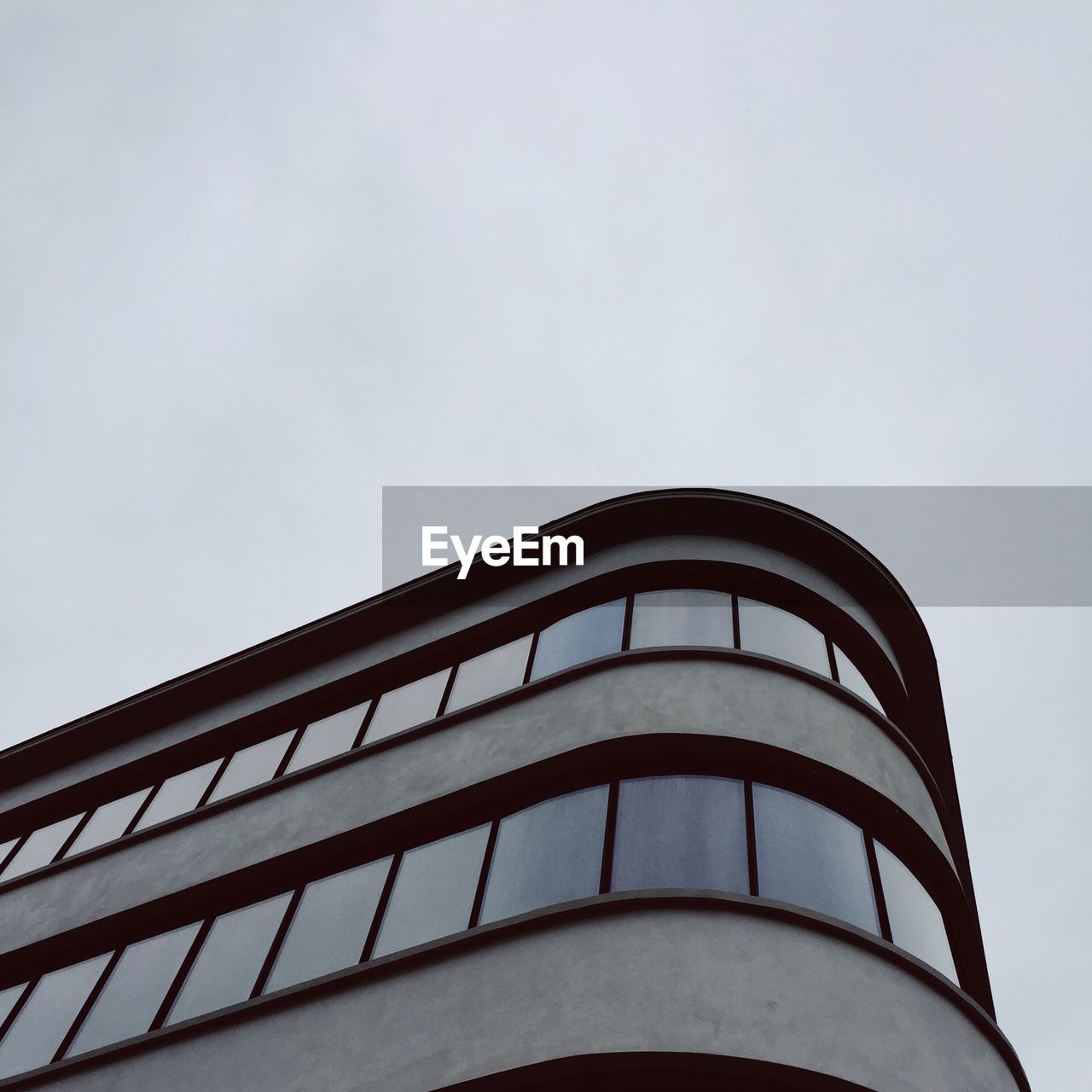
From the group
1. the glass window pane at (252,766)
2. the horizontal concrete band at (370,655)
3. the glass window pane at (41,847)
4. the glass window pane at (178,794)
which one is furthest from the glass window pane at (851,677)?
the glass window pane at (41,847)

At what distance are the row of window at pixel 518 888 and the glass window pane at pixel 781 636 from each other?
2.85 m

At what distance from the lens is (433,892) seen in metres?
12.0

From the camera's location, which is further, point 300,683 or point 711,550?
point 300,683

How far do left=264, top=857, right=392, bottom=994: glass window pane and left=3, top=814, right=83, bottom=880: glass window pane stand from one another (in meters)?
7.91

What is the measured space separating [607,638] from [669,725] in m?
2.77

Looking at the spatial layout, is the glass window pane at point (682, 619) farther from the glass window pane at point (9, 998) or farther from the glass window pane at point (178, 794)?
the glass window pane at point (9, 998)

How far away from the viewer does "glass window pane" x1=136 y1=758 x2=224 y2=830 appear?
17469 mm

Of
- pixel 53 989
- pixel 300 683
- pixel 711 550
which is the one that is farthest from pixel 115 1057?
pixel 711 550

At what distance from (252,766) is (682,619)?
8025mm

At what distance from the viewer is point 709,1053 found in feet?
27.7

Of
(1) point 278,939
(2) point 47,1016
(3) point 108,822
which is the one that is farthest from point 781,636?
(3) point 108,822

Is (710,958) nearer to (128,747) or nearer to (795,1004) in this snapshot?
(795,1004)

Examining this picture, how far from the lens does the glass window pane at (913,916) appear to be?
1117 cm

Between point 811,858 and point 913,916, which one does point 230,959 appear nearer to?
point 811,858
